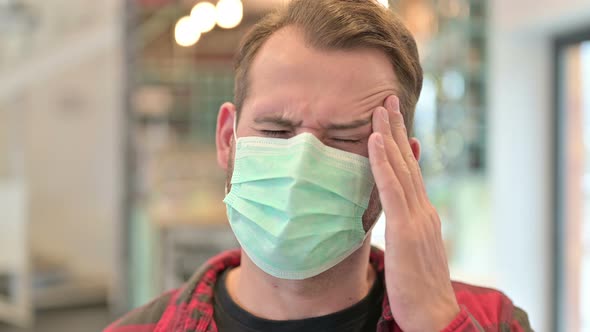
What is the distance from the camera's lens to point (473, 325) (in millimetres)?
979

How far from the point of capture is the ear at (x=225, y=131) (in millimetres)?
1247

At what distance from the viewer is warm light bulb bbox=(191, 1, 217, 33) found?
3.54m

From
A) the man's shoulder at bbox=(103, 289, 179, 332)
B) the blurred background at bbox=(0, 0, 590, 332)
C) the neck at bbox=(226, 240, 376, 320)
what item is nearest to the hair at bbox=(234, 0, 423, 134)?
the neck at bbox=(226, 240, 376, 320)

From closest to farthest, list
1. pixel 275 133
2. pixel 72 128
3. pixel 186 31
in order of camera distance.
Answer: pixel 275 133
pixel 186 31
pixel 72 128

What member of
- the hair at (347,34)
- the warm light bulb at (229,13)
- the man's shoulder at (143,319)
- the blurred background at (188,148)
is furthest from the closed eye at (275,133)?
the warm light bulb at (229,13)

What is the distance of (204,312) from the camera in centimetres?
115

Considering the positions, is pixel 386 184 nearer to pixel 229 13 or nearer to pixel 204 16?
pixel 229 13

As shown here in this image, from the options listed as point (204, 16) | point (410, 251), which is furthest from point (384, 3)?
point (204, 16)

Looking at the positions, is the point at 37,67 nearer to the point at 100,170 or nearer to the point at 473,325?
the point at 100,170

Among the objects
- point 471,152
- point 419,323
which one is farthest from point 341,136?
point 471,152

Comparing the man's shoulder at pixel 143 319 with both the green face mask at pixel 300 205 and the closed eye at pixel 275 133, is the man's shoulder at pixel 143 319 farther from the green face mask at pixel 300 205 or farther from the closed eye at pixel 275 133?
the closed eye at pixel 275 133

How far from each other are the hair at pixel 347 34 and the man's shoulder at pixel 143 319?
46 centimetres

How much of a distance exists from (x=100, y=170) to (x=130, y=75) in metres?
0.99

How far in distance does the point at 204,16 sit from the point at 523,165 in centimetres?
228
